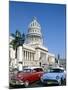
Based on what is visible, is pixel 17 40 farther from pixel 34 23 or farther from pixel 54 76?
pixel 54 76

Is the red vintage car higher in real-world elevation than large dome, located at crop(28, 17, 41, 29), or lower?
lower

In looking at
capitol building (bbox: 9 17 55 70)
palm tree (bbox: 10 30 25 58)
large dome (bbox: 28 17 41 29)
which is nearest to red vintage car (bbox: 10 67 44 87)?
capitol building (bbox: 9 17 55 70)

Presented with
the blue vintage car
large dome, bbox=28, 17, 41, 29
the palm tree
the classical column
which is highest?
large dome, bbox=28, 17, 41, 29

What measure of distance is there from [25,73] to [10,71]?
146mm

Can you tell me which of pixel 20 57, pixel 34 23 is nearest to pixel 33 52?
pixel 20 57

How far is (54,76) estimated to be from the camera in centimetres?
238

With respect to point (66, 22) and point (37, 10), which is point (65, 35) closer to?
point (66, 22)

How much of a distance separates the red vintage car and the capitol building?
0.05 metres

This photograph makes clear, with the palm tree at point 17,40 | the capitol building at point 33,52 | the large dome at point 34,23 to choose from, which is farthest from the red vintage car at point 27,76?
the large dome at point 34,23

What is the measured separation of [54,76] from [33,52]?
0.31 metres

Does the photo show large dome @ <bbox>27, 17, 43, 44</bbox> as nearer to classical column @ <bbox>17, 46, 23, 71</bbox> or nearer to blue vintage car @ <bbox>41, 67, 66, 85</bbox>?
classical column @ <bbox>17, 46, 23, 71</bbox>

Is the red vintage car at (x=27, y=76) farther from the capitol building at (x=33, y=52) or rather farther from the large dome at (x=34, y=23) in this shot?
the large dome at (x=34, y=23)

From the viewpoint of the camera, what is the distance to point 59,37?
240 cm

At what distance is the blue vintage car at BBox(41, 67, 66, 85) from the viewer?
2352mm
